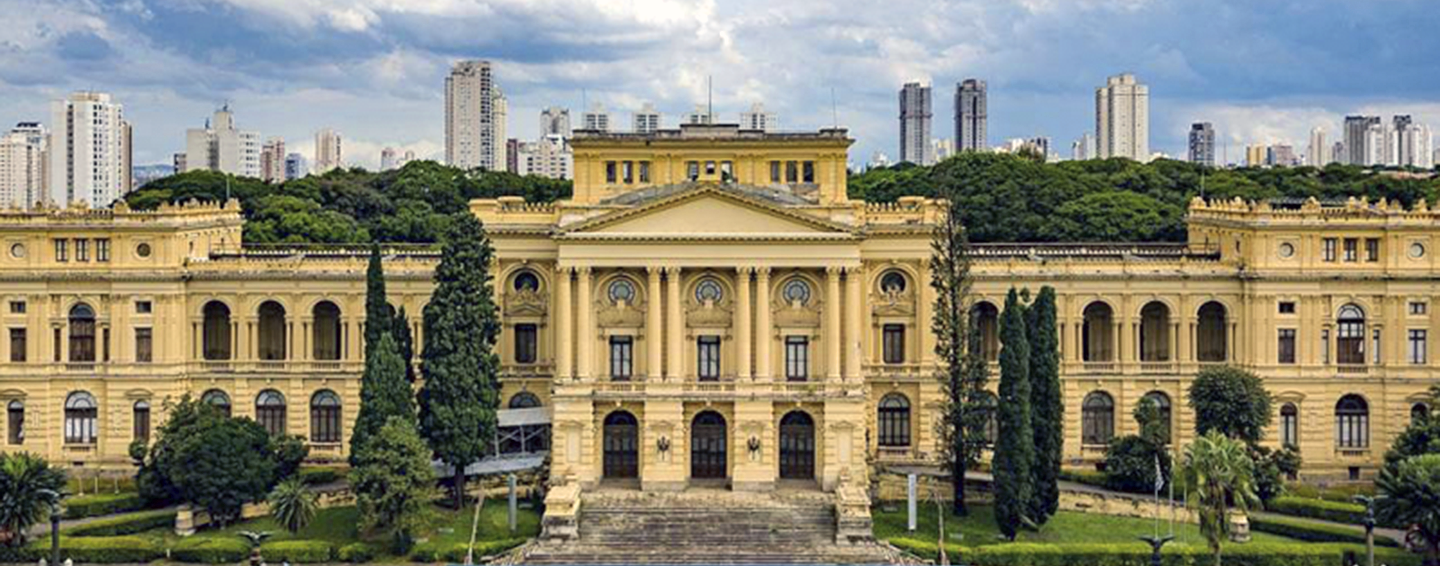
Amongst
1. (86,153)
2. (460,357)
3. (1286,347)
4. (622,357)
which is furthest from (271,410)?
(86,153)

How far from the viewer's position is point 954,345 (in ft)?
229

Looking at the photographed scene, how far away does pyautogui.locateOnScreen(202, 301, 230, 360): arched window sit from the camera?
8025cm

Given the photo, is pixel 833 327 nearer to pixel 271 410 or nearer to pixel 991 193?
pixel 271 410

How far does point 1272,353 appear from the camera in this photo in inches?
3034

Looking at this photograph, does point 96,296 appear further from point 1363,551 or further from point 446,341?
point 1363,551

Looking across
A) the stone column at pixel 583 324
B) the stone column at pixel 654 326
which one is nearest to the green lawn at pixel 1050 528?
the stone column at pixel 654 326

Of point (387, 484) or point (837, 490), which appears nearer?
point (387, 484)

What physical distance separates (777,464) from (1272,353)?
21375 mm

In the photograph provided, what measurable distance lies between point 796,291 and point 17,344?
32.0 m

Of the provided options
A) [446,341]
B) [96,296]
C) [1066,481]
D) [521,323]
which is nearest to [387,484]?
[446,341]

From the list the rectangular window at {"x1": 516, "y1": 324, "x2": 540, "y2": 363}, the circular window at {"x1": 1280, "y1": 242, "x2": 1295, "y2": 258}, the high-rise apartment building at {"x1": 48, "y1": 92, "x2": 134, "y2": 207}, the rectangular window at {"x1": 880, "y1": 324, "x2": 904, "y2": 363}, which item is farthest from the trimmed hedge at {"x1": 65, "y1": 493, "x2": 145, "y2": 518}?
the high-rise apartment building at {"x1": 48, "y1": 92, "x2": 134, "y2": 207}

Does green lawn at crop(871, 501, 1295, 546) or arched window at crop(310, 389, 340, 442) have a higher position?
arched window at crop(310, 389, 340, 442)

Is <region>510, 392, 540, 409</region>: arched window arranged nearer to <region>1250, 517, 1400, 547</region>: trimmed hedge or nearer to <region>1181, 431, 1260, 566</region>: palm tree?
<region>1181, 431, 1260, 566</region>: palm tree

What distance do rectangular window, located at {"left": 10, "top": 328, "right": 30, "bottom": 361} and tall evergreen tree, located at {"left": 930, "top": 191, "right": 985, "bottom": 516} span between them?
36735mm
